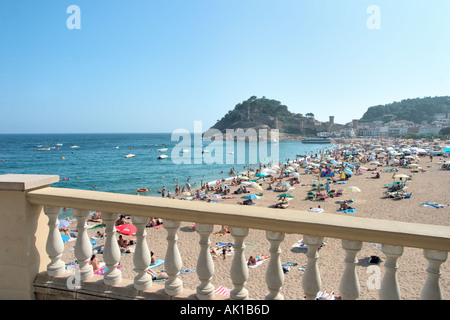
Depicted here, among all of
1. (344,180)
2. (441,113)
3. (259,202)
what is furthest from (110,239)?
(441,113)

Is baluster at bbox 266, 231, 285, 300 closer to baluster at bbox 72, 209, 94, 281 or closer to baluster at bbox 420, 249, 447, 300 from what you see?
baluster at bbox 420, 249, 447, 300

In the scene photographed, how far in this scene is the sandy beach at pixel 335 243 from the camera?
18.9 ft

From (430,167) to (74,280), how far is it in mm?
42512

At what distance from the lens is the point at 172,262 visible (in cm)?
204

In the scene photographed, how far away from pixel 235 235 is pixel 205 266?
34 centimetres

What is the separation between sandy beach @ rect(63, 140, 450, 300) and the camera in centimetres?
577

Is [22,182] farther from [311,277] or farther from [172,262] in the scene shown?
[311,277]

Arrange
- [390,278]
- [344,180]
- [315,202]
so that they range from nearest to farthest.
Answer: [390,278], [315,202], [344,180]

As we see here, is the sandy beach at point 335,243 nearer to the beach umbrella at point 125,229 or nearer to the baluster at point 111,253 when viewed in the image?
the baluster at point 111,253

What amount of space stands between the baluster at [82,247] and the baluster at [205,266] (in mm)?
887

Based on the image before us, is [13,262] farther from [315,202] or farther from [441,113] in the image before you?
[441,113]

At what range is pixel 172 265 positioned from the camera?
204cm

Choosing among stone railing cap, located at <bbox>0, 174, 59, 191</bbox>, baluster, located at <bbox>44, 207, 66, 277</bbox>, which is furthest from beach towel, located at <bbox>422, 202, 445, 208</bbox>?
stone railing cap, located at <bbox>0, 174, 59, 191</bbox>

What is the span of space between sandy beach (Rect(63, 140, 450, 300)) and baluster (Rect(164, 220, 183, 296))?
0.34 metres
